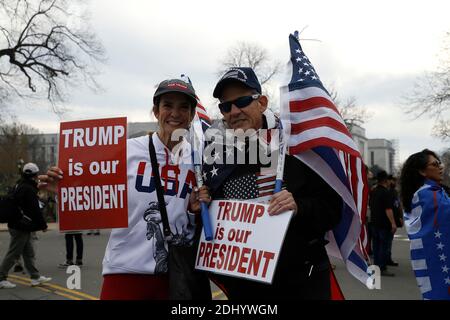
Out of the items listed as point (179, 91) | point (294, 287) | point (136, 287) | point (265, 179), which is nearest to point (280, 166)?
point (265, 179)

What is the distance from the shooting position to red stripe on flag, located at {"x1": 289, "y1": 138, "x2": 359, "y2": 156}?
2713mm

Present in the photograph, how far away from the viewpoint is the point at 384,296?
719 cm

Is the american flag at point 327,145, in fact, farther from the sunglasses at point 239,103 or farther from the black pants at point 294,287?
the black pants at point 294,287

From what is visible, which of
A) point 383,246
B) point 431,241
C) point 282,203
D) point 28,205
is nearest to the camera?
point 282,203

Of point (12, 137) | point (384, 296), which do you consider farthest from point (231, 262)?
point (12, 137)

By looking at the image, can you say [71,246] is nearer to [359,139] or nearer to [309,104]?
[309,104]

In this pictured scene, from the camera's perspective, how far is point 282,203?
2451mm

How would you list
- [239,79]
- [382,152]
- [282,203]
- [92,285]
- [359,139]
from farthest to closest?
1. [382,152]
2. [359,139]
3. [92,285]
4. [239,79]
5. [282,203]

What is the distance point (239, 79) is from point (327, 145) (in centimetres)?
65

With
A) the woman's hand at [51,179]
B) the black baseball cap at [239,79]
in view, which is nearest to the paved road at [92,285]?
the woman's hand at [51,179]

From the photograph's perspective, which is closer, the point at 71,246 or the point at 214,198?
the point at 214,198

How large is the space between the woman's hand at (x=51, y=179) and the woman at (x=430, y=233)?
3.38 metres

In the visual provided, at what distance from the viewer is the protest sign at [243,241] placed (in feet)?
8.00

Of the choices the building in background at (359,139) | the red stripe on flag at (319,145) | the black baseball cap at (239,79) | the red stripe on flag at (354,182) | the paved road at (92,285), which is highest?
the building in background at (359,139)
